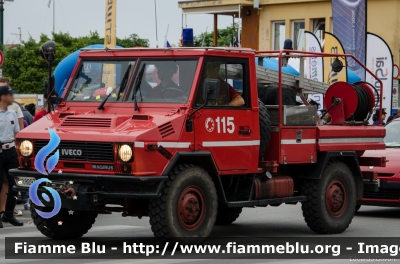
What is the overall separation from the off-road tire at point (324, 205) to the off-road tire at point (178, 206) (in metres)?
→ 2.18

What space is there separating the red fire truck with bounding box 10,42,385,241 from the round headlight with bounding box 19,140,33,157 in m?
0.02

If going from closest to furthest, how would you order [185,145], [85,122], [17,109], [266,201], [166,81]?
[185,145] < [85,122] < [166,81] < [266,201] < [17,109]

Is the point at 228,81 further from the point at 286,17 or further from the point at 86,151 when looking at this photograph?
the point at 286,17

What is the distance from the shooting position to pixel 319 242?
12148 millimetres

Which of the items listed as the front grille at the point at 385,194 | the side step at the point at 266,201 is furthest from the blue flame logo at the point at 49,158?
the front grille at the point at 385,194

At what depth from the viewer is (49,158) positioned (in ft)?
35.8

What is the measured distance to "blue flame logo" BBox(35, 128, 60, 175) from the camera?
1088cm

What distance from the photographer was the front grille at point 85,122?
36.0ft

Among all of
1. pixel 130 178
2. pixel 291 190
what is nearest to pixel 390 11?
pixel 291 190

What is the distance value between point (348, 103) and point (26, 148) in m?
5.09

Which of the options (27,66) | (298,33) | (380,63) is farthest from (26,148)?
(27,66)

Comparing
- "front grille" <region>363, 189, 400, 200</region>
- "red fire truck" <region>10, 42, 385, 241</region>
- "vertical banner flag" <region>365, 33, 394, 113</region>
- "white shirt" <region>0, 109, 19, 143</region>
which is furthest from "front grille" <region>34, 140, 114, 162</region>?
"vertical banner flag" <region>365, 33, 394, 113</region>

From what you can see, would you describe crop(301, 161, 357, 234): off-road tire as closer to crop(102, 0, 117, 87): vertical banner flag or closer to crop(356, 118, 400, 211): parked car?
crop(356, 118, 400, 211): parked car

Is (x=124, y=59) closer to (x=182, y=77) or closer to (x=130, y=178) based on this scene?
(x=182, y=77)
